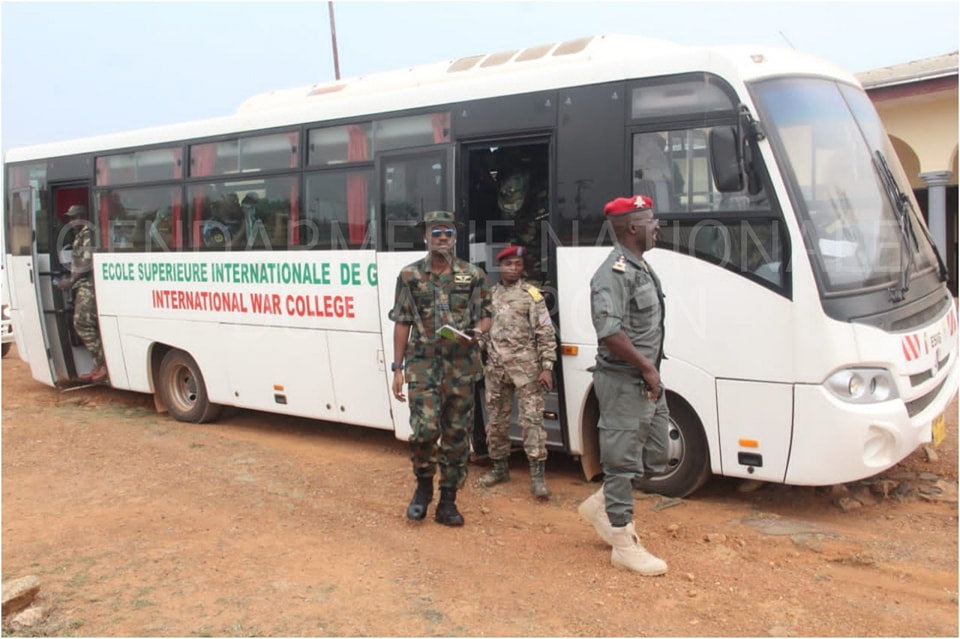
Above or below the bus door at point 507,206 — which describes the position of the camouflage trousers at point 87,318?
below

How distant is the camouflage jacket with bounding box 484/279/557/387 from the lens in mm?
5520

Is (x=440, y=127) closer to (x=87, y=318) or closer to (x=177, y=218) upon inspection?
(x=177, y=218)

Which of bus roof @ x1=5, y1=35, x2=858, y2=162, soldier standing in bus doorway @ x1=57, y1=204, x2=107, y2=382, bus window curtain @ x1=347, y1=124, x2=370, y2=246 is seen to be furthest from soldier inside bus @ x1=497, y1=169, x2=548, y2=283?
soldier standing in bus doorway @ x1=57, y1=204, x2=107, y2=382

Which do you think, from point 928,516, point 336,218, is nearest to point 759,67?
point 928,516

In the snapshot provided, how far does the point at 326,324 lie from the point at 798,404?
386 centimetres

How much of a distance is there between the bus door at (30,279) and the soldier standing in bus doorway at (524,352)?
20.6 ft

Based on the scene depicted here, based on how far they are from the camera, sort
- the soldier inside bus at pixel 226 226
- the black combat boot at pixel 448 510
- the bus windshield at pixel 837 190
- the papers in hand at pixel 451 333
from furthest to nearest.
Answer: the soldier inside bus at pixel 226 226 < the black combat boot at pixel 448 510 < the papers in hand at pixel 451 333 < the bus windshield at pixel 837 190

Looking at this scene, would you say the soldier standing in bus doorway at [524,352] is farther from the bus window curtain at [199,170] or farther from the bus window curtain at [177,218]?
the bus window curtain at [177,218]

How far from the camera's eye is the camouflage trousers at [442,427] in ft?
16.6

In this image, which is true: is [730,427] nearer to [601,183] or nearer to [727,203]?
[727,203]

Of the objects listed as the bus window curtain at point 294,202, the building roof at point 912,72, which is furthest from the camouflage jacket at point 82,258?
the building roof at point 912,72

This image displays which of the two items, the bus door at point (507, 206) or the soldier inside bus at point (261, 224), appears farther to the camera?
the soldier inside bus at point (261, 224)

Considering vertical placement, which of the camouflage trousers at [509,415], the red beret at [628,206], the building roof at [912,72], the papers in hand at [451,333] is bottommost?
the camouflage trousers at [509,415]

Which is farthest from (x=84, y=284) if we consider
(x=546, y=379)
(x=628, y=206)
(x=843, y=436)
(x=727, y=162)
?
(x=843, y=436)
